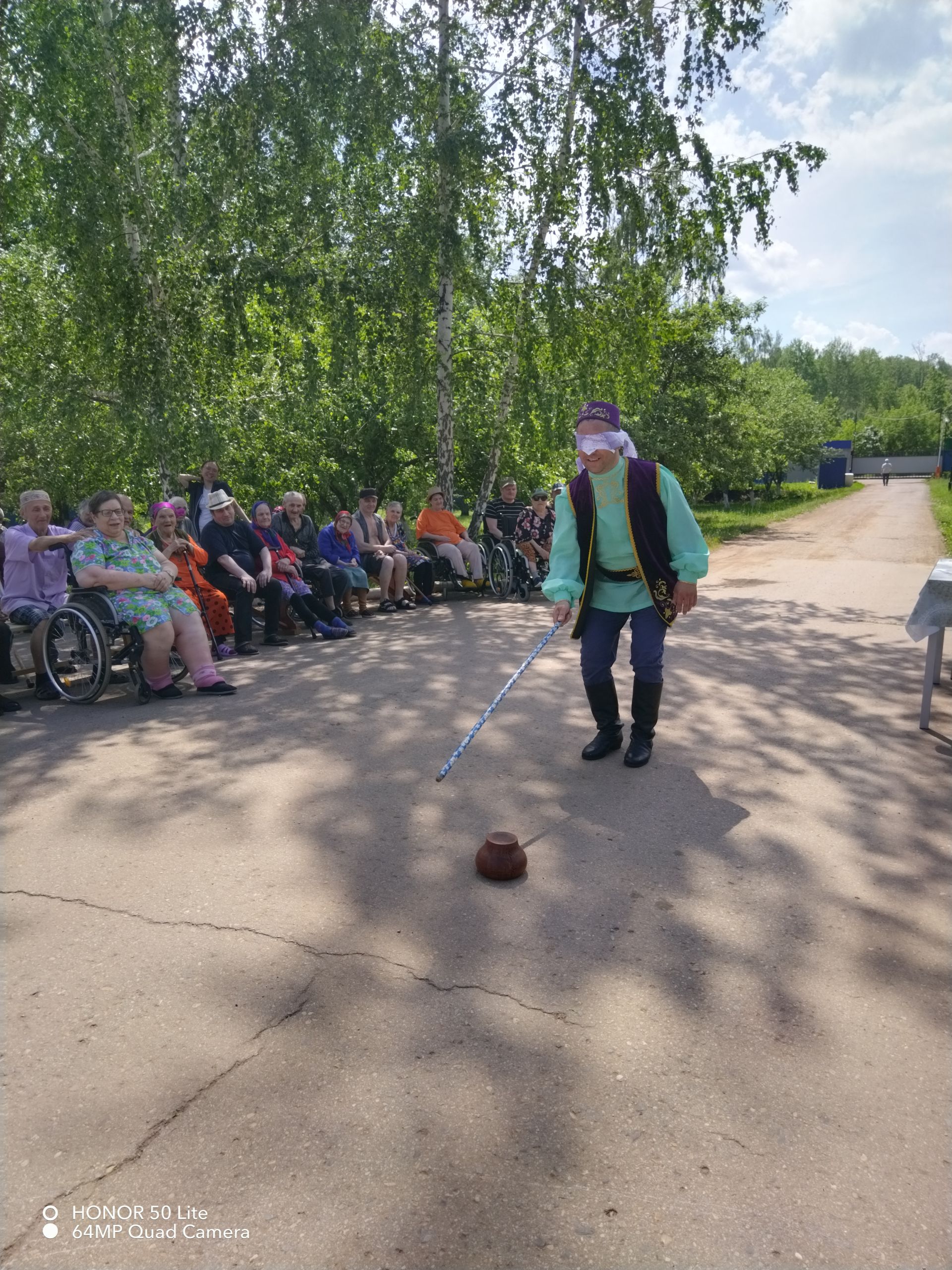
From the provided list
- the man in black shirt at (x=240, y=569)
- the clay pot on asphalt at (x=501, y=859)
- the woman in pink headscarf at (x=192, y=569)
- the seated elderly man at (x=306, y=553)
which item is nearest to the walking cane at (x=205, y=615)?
the woman in pink headscarf at (x=192, y=569)

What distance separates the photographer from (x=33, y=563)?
7.01 meters

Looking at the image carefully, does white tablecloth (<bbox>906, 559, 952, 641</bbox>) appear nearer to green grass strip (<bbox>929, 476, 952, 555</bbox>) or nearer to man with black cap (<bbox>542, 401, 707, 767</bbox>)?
man with black cap (<bbox>542, 401, 707, 767</bbox>)

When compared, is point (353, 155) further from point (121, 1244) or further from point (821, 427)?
point (821, 427)

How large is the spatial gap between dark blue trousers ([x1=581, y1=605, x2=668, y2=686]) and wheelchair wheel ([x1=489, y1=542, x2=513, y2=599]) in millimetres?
6651

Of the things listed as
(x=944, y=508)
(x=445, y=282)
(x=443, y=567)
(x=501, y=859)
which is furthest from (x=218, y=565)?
(x=944, y=508)

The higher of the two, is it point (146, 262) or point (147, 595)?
point (146, 262)

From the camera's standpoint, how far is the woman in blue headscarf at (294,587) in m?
8.95

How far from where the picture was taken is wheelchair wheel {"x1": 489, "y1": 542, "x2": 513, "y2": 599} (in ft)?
38.4

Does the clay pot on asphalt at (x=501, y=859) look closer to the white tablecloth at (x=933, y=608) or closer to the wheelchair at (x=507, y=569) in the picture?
A: the white tablecloth at (x=933, y=608)

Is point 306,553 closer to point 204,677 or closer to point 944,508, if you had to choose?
point 204,677

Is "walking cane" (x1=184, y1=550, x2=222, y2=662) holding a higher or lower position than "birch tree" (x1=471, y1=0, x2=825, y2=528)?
lower

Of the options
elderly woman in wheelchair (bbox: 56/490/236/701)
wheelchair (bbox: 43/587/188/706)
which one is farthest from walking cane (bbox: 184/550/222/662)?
wheelchair (bbox: 43/587/188/706)

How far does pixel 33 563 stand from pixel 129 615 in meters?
1.31

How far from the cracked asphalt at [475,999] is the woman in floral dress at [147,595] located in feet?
3.18
